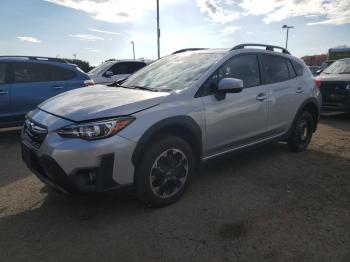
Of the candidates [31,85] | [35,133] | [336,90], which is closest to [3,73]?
[31,85]

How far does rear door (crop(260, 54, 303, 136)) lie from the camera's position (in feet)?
16.4

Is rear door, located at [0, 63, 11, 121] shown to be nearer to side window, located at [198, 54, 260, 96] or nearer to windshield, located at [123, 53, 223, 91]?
windshield, located at [123, 53, 223, 91]

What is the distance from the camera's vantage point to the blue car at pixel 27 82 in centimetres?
682

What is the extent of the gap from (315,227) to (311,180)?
1381 millimetres

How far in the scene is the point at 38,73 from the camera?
728 cm

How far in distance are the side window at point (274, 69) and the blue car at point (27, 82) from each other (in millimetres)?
4172

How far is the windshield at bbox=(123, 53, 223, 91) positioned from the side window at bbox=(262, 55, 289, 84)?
0.99 meters

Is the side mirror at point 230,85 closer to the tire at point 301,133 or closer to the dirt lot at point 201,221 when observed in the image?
the dirt lot at point 201,221

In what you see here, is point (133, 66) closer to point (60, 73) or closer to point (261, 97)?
point (60, 73)

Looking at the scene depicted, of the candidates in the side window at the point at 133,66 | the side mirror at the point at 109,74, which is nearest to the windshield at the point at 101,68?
the side mirror at the point at 109,74

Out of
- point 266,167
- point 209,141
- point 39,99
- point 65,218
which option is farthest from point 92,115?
point 39,99

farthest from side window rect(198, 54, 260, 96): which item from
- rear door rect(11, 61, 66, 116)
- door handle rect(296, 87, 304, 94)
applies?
rear door rect(11, 61, 66, 116)

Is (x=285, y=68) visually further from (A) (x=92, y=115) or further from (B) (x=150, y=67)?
(A) (x=92, y=115)

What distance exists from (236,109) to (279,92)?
45.4 inches
